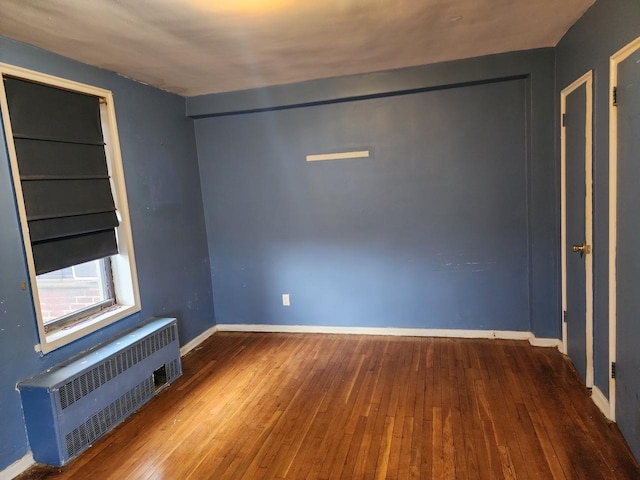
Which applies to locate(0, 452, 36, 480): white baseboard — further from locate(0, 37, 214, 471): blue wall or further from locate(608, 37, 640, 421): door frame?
locate(608, 37, 640, 421): door frame

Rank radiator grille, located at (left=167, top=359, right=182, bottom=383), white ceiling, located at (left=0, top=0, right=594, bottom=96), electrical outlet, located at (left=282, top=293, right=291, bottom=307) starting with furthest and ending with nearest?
1. electrical outlet, located at (left=282, top=293, right=291, bottom=307)
2. radiator grille, located at (left=167, top=359, right=182, bottom=383)
3. white ceiling, located at (left=0, top=0, right=594, bottom=96)

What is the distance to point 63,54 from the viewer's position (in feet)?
8.29

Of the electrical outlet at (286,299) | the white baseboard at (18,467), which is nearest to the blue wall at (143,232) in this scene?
the white baseboard at (18,467)

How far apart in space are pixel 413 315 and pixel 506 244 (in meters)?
1.02

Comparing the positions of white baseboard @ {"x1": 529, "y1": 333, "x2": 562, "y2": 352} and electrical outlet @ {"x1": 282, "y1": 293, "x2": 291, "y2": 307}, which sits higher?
electrical outlet @ {"x1": 282, "y1": 293, "x2": 291, "y2": 307}

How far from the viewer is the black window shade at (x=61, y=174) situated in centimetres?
233

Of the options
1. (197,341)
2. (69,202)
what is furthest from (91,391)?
(197,341)

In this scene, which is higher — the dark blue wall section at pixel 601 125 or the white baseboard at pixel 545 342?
the dark blue wall section at pixel 601 125

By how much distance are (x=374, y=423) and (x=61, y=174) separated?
97.3 inches

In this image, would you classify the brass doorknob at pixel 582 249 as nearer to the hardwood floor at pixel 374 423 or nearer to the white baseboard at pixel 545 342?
the hardwood floor at pixel 374 423

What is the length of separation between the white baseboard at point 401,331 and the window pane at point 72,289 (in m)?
1.50

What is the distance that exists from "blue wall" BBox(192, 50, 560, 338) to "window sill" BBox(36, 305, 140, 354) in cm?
128

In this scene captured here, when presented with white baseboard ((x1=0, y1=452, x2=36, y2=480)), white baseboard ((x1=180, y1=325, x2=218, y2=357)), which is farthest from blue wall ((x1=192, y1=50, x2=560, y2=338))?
white baseboard ((x1=0, y1=452, x2=36, y2=480))

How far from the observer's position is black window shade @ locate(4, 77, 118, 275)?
2.33 m
